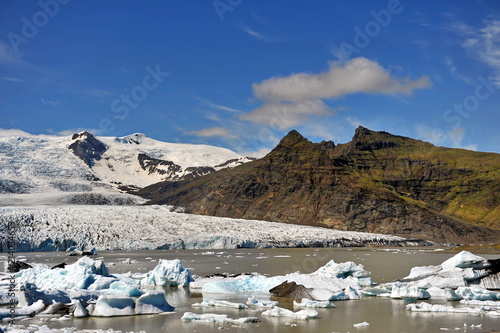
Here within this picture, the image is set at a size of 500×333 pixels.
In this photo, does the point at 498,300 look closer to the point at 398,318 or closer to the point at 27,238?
the point at 398,318

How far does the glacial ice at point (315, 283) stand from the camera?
1761 centimetres

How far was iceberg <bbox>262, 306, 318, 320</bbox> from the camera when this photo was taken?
13.6 meters

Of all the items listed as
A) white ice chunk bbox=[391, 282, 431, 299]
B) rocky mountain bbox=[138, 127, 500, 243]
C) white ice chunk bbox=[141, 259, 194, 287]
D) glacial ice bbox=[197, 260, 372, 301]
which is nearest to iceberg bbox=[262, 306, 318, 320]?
glacial ice bbox=[197, 260, 372, 301]

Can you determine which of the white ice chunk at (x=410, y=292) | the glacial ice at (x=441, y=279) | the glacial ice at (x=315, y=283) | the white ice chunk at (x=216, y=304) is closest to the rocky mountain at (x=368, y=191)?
the glacial ice at (x=315, y=283)

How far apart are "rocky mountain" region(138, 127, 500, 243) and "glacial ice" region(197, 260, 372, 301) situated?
74.6 metres

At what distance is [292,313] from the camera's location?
45.8 ft

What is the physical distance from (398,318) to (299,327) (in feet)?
10.5

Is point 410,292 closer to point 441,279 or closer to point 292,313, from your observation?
point 441,279

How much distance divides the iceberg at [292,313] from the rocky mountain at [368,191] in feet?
272

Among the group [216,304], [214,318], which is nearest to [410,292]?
[216,304]

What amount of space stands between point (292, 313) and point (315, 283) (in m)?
5.04

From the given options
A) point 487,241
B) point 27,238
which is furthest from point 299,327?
point 487,241

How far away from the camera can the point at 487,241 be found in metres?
95.0

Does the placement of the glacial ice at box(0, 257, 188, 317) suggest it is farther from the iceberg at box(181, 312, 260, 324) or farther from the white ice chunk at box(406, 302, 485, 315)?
the white ice chunk at box(406, 302, 485, 315)
